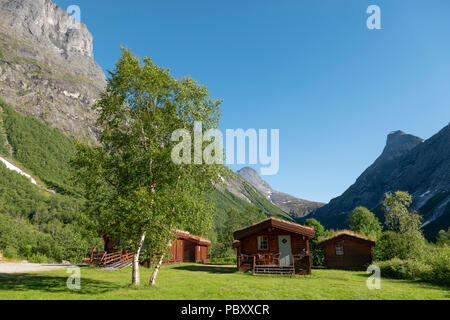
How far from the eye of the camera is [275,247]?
1089 inches

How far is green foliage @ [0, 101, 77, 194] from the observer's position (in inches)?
5906

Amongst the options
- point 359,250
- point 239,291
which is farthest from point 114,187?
point 359,250

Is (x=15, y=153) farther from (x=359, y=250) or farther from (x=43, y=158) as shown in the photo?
(x=359, y=250)

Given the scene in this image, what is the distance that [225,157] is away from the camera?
19219 mm

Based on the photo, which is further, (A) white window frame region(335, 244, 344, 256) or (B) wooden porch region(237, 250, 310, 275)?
(A) white window frame region(335, 244, 344, 256)

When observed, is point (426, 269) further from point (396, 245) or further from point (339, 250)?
point (396, 245)

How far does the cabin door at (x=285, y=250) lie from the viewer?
26.8 m

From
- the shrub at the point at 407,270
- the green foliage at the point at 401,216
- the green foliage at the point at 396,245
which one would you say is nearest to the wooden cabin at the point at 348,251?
the green foliage at the point at 396,245

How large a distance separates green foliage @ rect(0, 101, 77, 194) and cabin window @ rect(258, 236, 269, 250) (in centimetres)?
14022

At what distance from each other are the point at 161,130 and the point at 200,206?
551cm

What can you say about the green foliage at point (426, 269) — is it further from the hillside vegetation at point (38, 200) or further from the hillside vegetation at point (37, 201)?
the hillside vegetation at point (38, 200)

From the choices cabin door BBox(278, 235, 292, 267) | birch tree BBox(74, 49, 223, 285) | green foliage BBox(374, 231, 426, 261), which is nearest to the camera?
birch tree BBox(74, 49, 223, 285)

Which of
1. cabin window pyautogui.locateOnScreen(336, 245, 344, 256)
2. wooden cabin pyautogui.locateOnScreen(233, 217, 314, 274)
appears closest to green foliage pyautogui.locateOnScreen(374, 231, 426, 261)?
cabin window pyautogui.locateOnScreen(336, 245, 344, 256)

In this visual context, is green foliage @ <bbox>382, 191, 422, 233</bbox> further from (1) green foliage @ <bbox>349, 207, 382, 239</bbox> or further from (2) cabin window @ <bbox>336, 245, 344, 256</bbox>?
(1) green foliage @ <bbox>349, 207, 382, 239</bbox>
